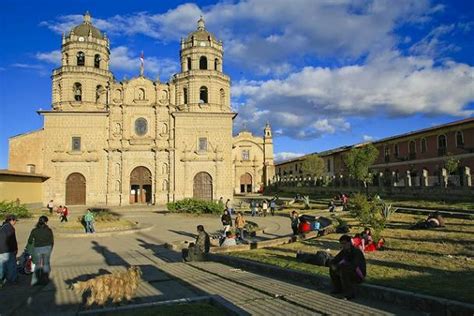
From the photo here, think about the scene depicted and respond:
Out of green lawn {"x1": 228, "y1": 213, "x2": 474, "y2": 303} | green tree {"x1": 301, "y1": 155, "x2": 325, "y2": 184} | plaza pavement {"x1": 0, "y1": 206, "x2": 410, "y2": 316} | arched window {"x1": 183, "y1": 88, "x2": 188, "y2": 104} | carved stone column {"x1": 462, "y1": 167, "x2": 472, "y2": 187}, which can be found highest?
arched window {"x1": 183, "y1": 88, "x2": 188, "y2": 104}

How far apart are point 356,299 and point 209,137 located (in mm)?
34405

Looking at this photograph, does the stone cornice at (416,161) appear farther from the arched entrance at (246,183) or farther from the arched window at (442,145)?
the arched entrance at (246,183)

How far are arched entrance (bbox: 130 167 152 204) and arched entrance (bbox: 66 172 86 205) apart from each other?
14.9 ft

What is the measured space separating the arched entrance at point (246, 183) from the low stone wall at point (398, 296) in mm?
61366

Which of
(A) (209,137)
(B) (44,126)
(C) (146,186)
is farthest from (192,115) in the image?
(B) (44,126)

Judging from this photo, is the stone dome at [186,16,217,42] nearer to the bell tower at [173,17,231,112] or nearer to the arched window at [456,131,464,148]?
the bell tower at [173,17,231,112]

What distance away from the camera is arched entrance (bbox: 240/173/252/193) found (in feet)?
230

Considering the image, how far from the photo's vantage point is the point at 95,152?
38.9 metres

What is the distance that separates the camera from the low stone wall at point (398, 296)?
17.3ft

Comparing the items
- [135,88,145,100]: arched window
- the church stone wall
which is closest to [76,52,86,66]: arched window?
[135,88,145,100]: arched window

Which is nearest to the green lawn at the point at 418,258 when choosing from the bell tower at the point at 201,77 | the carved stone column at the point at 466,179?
the carved stone column at the point at 466,179

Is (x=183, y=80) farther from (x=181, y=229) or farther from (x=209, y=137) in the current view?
(x=181, y=229)

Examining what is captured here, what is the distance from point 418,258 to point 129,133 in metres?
34.1

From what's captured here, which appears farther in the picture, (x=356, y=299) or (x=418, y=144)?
Result: (x=418, y=144)
